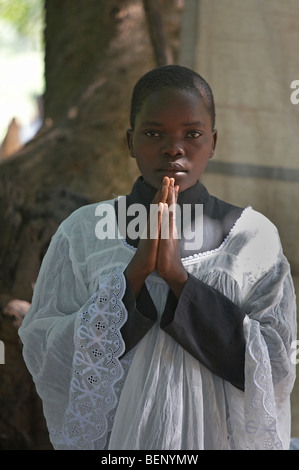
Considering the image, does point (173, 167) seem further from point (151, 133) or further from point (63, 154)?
point (63, 154)

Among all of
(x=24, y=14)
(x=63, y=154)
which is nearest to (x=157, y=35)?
(x=63, y=154)

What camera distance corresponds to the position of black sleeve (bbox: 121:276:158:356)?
5.45ft

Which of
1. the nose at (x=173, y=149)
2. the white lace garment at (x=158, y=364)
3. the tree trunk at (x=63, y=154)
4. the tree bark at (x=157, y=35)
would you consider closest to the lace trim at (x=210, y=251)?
the white lace garment at (x=158, y=364)

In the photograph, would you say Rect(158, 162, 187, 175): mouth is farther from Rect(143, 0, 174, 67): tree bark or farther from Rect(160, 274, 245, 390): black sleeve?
Rect(143, 0, 174, 67): tree bark

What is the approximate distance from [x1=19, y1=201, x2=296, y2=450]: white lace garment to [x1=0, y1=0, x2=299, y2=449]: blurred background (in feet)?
2.90

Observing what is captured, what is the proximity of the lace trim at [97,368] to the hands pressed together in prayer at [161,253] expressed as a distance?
0.04 metres

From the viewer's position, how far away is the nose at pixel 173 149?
1.69 meters

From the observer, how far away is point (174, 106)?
1705 millimetres

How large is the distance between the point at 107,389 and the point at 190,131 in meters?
0.61

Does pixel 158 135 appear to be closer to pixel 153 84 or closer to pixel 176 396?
pixel 153 84

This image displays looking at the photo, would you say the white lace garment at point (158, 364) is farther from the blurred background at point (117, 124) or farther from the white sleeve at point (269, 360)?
the blurred background at point (117, 124)

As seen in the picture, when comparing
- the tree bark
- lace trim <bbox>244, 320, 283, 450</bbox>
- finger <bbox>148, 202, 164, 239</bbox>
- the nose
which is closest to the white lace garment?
lace trim <bbox>244, 320, 283, 450</bbox>

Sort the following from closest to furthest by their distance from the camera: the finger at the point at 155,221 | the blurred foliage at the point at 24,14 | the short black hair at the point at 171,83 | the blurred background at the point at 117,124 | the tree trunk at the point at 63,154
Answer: the finger at the point at 155,221 < the short black hair at the point at 171,83 < the blurred background at the point at 117,124 < the tree trunk at the point at 63,154 < the blurred foliage at the point at 24,14
